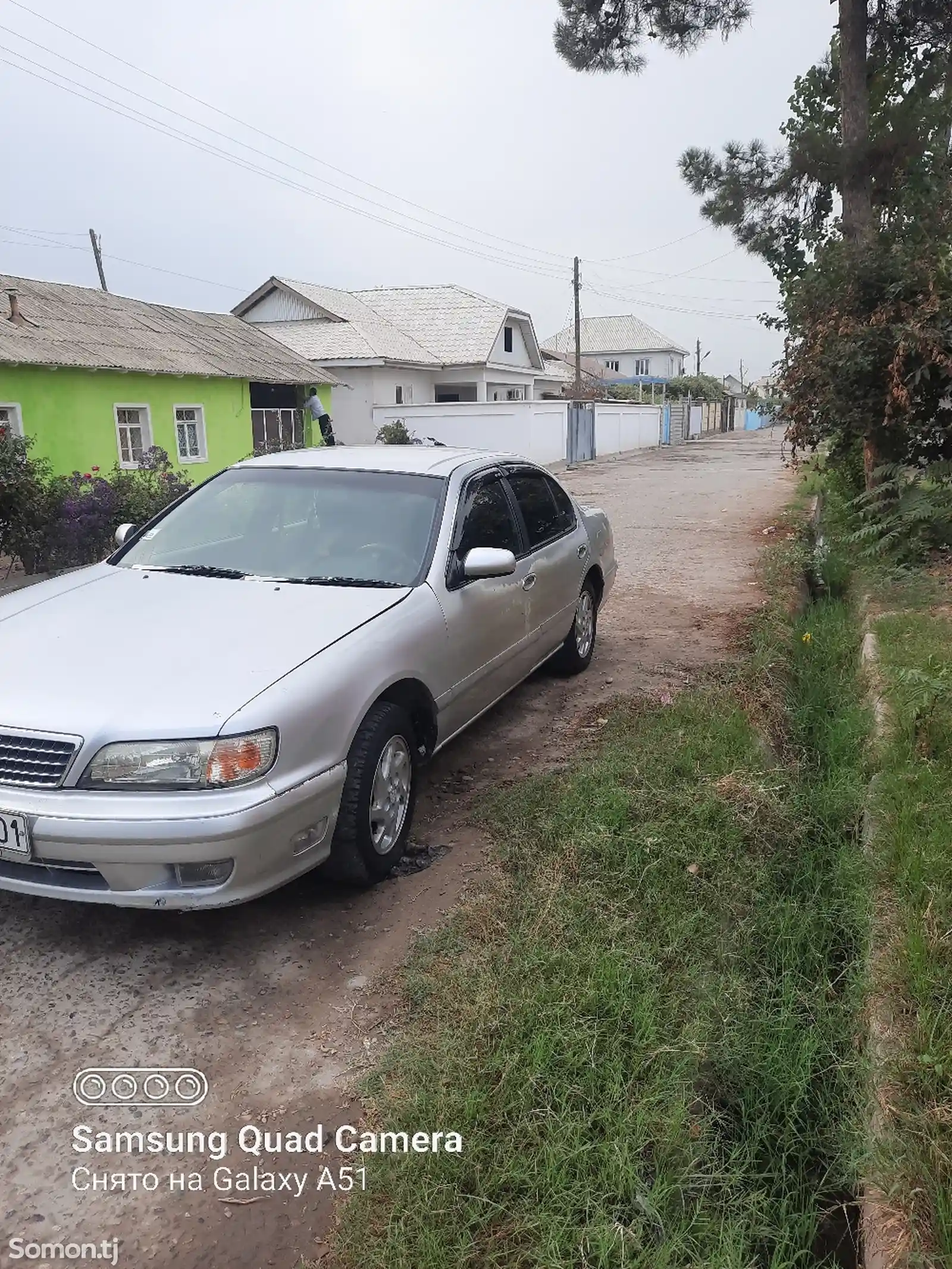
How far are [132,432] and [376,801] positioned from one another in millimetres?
17193

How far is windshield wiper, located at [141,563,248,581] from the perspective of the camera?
13.8ft

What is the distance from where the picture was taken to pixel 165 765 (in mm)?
2961

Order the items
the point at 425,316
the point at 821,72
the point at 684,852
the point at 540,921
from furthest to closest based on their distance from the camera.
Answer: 1. the point at 425,316
2. the point at 821,72
3. the point at 684,852
4. the point at 540,921

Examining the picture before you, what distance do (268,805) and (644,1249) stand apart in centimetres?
160

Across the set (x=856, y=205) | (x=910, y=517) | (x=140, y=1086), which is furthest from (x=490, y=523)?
(x=856, y=205)

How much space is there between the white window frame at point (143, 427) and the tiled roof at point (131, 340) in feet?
2.71

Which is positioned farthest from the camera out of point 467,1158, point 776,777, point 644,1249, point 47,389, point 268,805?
point 47,389

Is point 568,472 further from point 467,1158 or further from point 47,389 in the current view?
point 467,1158

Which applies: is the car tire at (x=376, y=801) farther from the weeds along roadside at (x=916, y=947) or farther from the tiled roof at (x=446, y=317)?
the tiled roof at (x=446, y=317)

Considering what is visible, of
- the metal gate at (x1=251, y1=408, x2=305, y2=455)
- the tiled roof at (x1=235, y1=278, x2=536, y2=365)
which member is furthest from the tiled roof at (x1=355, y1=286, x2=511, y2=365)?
the metal gate at (x1=251, y1=408, x2=305, y2=455)

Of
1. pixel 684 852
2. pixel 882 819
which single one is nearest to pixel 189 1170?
pixel 684 852

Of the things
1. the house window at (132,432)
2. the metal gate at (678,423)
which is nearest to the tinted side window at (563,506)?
the house window at (132,432)

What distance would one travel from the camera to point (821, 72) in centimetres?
1334

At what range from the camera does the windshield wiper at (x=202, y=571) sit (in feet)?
13.8
